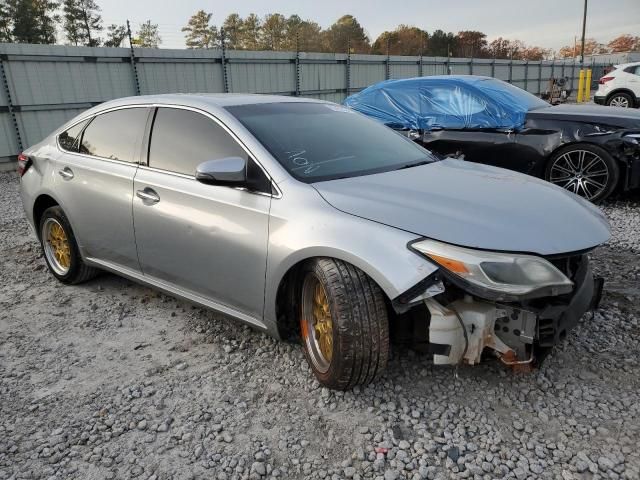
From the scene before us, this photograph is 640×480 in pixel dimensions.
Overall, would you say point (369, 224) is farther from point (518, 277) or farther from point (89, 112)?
point (89, 112)

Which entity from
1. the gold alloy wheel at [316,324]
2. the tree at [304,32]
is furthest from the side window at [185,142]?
the tree at [304,32]

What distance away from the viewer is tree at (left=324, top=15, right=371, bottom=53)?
50.1 meters

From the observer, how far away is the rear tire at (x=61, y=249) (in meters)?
4.12

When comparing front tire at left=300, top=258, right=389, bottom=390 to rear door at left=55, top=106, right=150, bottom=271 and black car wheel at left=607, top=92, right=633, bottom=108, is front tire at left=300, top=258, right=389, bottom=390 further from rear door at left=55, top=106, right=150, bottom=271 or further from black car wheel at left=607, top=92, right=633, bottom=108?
black car wheel at left=607, top=92, right=633, bottom=108

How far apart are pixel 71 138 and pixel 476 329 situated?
138 inches

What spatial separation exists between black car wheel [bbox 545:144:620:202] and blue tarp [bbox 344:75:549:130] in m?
0.68

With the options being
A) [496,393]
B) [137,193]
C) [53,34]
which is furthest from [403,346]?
[53,34]

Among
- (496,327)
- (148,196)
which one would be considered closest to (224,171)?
(148,196)

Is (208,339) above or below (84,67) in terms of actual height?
below

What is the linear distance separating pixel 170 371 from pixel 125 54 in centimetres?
1017

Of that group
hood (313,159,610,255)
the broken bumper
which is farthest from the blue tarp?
the broken bumper

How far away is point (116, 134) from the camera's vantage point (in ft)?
12.3

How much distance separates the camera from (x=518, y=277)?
225cm

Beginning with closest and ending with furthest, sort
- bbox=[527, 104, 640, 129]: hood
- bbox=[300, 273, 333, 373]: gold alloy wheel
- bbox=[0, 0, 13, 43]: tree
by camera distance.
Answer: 1. bbox=[300, 273, 333, 373]: gold alloy wheel
2. bbox=[527, 104, 640, 129]: hood
3. bbox=[0, 0, 13, 43]: tree
